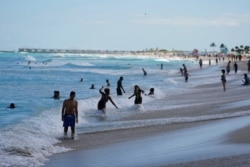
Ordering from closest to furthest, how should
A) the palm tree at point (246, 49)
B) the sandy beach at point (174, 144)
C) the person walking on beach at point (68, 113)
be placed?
the sandy beach at point (174, 144) → the person walking on beach at point (68, 113) → the palm tree at point (246, 49)

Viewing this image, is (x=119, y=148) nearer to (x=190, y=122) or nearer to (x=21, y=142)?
(x=21, y=142)

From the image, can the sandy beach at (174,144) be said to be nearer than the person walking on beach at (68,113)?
Yes

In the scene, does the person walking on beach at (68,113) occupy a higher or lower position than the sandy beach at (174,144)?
higher

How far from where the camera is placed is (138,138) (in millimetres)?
12219

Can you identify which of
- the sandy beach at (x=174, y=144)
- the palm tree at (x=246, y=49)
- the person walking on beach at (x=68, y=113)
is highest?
the palm tree at (x=246, y=49)

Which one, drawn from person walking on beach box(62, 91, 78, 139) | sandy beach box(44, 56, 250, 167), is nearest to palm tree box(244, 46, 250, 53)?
sandy beach box(44, 56, 250, 167)

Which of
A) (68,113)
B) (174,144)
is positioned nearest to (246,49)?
(68,113)

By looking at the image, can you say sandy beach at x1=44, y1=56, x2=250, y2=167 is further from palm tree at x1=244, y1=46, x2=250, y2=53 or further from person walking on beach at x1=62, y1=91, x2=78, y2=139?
palm tree at x1=244, y1=46, x2=250, y2=53

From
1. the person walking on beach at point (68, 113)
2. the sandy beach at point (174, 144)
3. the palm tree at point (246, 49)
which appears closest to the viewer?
the sandy beach at point (174, 144)

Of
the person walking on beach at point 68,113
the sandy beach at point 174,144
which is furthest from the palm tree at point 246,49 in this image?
the person walking on beach at point 68,113

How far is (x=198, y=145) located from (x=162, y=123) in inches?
199

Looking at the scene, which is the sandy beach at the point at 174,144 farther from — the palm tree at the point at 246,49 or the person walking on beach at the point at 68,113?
the palm tree at the point at 246,49

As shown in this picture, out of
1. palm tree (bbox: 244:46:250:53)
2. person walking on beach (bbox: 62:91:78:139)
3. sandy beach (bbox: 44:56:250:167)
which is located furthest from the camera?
palm tree (bbox: 244:46:250:53)

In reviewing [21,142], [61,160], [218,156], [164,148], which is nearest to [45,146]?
[21,142]
